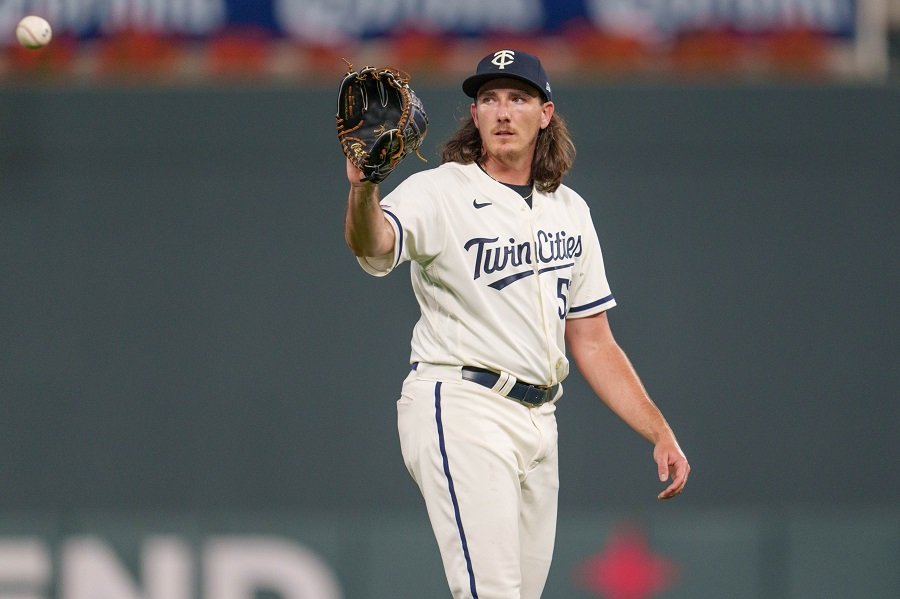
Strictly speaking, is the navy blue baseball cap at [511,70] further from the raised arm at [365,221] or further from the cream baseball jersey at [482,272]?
A: the raised arm at [365,221]

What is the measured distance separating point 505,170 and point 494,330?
18.2 inches

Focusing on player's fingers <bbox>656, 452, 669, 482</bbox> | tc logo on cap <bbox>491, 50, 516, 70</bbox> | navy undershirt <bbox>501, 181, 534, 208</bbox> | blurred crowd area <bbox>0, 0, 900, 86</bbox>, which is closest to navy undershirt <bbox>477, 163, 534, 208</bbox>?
navy undershirt <bbox>501, 181, 534, 208</bbox>

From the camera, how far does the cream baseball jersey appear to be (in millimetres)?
3320

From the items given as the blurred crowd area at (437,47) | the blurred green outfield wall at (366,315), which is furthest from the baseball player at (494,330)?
the blurred crowd area at (437,47)

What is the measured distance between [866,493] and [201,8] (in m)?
3.76

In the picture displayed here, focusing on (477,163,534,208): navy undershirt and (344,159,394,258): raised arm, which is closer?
(344,159,394,258): raised arm

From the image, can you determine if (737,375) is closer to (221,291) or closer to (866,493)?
(866,493)

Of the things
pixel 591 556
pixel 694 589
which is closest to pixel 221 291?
pixel 591 556

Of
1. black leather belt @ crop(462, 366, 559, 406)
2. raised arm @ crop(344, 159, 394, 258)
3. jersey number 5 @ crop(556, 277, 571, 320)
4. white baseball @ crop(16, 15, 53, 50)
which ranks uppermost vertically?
white baseball @ crop(16, 15, 53, 50)

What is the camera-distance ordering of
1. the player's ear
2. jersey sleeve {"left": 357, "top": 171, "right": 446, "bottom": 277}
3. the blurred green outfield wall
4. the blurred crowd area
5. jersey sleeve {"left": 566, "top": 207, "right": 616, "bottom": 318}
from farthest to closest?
the blurred crowd area
the blurred green outfield wall
jersey sleeve {"left": 566, "top": 207, "right": 616, "bottom": 318}
the player's ear
jersey sleeve {"left": 357, "top": 171, "right": 446, "bottom": 277}

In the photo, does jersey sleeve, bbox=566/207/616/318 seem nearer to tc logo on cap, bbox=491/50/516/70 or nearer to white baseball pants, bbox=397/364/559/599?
white baseball pants, bbox=397/364/559/599

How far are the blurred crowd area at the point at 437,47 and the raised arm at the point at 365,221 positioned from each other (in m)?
2.87

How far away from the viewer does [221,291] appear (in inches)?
225

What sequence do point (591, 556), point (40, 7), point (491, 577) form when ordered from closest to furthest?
point (491, 577), point (591, 556), point (40, 7)
